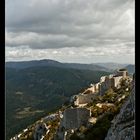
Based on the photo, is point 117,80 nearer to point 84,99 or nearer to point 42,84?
point 84,99

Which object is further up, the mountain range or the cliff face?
the cliff face

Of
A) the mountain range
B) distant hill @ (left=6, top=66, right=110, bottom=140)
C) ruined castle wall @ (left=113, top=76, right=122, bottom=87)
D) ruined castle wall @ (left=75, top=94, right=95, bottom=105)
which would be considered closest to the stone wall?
ruined castle wall @ (left=75, top=94, right=95, bottom=105)

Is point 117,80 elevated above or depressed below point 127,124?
below

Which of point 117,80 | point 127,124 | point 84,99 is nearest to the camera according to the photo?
point 127,124

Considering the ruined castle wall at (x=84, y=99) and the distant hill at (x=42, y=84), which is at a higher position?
the ruined castle wall at (x=84, y=99)

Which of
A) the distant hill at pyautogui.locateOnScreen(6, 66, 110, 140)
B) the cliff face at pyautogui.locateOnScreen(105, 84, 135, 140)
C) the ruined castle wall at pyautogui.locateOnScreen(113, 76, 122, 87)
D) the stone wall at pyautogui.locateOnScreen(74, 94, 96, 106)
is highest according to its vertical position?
the cliff face at pyautogui.locateOnScreen(105, 84, 135, 140)

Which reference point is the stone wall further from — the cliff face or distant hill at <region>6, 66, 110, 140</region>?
distant hill at <region>6, 66, 110, 140</region>

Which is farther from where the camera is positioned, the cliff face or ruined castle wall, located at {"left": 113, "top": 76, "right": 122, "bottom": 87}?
ruined castle wall, located at {"left": 113, "top": 76, "right": 122, "bottom": 87}

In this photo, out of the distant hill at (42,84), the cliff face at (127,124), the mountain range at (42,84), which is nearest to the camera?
the cliff face at (127,124)

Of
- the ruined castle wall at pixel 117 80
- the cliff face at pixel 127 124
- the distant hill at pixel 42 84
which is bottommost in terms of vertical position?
the distant hill at pixel 42 84

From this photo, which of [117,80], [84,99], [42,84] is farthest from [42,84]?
[84,99]

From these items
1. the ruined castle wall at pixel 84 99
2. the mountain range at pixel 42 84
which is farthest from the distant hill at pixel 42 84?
the ruined castle wall at pixel 84 99

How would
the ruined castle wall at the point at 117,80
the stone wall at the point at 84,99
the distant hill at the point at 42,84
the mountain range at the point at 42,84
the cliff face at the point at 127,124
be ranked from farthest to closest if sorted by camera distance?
the distant hill at the point at 42,84 → the mountain range at the point at 42,84 → the ruined castle wall at the point at 117,80 → the stone wall at the point at 84,99 → the cliff face at the point at 127,124

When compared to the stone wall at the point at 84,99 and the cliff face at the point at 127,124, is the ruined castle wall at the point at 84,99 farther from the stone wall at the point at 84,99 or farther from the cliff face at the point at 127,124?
the cliff face at the point at 127,124
